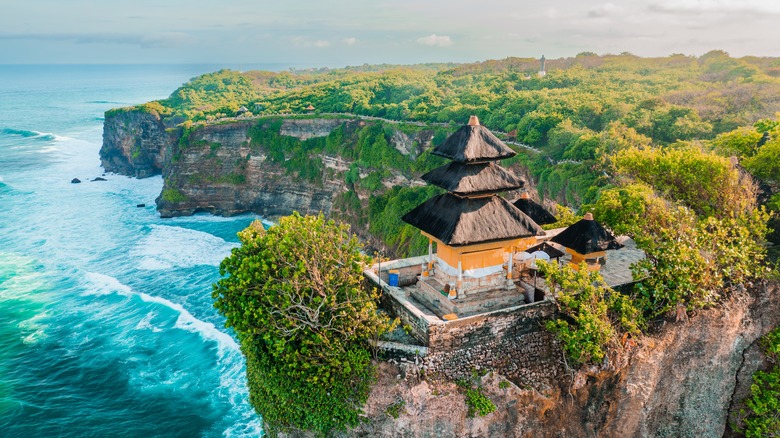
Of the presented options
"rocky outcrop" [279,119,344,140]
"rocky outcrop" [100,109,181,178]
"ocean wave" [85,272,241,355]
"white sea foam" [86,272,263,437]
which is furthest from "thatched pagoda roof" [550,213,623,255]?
"rocky outcrop" [100,109,181,178]

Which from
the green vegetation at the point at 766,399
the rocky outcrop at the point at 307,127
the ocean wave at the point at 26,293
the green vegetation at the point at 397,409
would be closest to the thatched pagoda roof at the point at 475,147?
the green vegetation at the point at 397,409

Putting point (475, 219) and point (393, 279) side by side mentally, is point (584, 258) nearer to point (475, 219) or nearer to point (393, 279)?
point (475, 219)

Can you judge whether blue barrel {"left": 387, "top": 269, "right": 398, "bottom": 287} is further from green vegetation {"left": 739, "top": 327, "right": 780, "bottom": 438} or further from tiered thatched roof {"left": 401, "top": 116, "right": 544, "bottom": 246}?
green vegetation {"left": 739, "top": 327, "right": 780, "bottom": 438}

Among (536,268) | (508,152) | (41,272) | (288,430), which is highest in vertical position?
(508,152)

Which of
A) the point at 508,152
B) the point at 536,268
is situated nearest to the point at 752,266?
the point at 536,268

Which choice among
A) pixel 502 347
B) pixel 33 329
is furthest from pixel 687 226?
pixel 33 329

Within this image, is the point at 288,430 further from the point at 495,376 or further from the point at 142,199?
the point at 142,199

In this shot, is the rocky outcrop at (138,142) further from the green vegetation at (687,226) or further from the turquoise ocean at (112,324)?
the green vegetation at (687,226)
